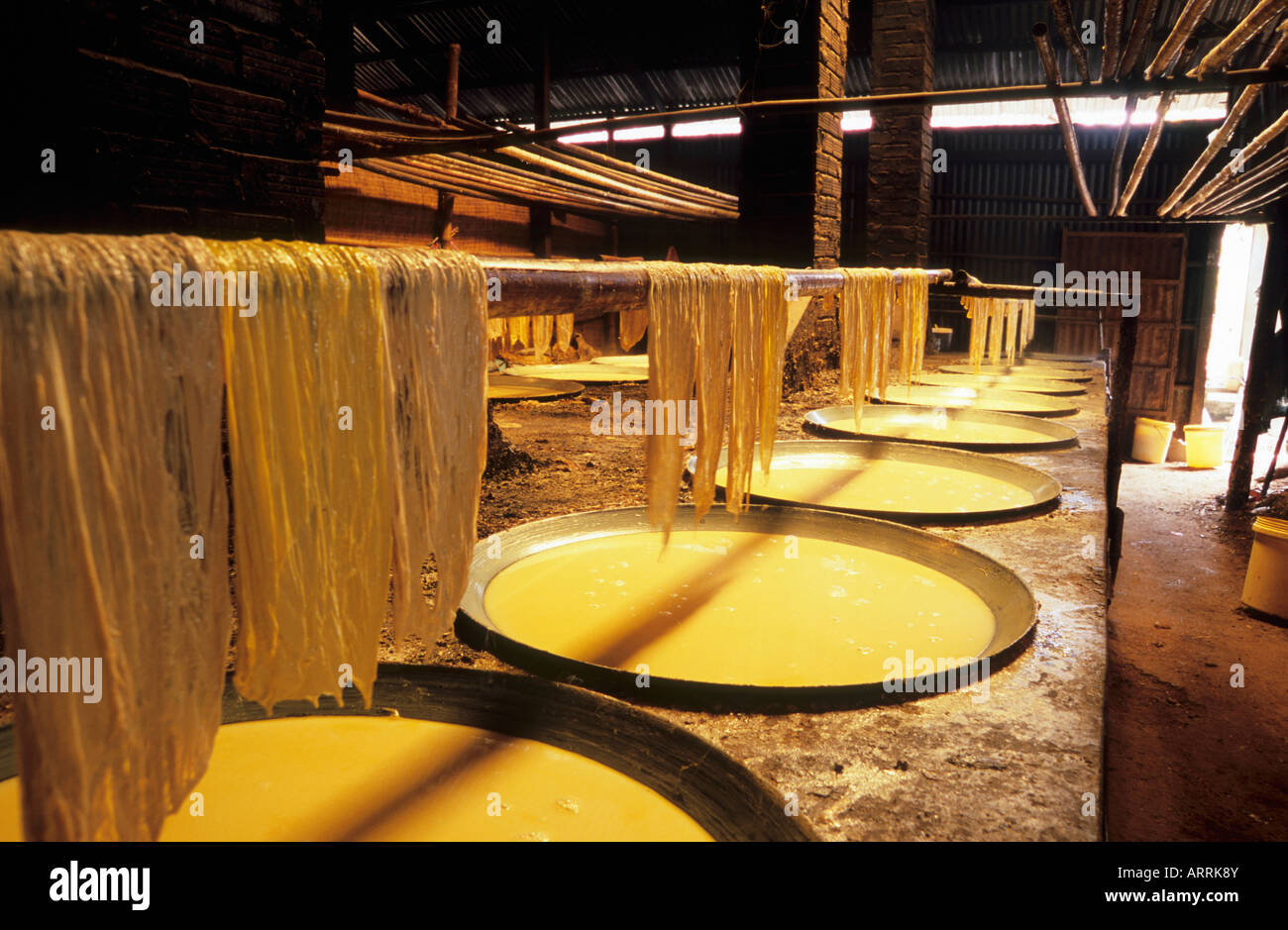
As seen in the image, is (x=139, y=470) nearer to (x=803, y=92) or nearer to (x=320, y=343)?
(x=320, y=343)

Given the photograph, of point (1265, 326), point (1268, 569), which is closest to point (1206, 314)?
point (1265, 326)

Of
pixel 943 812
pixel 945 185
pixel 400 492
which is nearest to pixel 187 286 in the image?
pixel 400 492

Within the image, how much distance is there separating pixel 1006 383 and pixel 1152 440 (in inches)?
339

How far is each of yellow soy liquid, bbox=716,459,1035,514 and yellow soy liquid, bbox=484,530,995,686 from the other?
0.62 meters

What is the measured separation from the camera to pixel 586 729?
1.68 metres

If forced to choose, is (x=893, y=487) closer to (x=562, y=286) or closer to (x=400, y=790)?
(x=562, y=286)

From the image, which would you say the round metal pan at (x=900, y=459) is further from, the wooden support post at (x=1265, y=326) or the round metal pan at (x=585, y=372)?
the wooden support post at (x=1265, y=326)

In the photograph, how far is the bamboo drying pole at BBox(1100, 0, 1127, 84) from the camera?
2.38 meters

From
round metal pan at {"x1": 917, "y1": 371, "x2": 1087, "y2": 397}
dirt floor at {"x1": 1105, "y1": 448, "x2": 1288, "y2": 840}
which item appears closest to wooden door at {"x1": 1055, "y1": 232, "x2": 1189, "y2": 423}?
dirt floor at {"x1": 1105, "y1": 448, "x2": 1288, "y2": 840}

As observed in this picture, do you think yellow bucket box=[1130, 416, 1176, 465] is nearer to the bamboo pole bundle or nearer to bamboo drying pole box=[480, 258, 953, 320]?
the bamboo pole bundle
